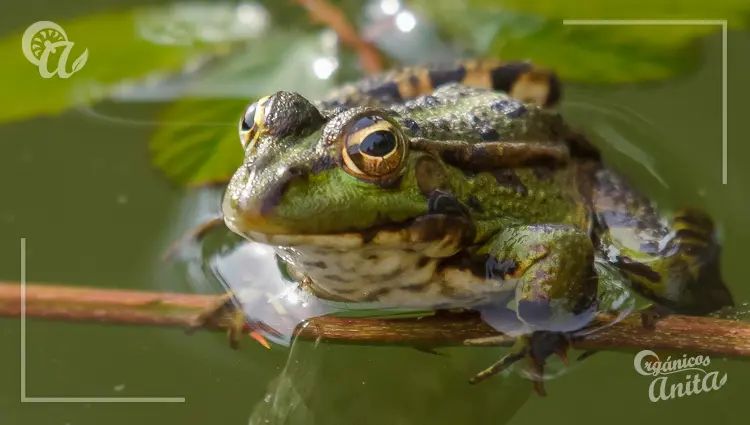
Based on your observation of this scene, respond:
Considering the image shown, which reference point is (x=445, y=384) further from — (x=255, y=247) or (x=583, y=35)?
(x=583, y=35)

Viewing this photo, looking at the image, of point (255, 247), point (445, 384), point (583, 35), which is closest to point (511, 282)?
point (445, 384)

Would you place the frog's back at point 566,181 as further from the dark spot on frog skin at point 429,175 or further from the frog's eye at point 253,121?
the frog's eye at point 253,121

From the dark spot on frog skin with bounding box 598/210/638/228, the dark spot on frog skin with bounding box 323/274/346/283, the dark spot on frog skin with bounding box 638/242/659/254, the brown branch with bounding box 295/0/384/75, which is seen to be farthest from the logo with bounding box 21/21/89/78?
the dark spot on frog skin with bounding box 638/242/659/254

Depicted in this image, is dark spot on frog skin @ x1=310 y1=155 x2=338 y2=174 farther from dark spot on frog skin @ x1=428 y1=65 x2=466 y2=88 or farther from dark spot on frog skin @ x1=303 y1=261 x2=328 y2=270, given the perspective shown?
dark spot on frog skin @ x1=428 y1=65 x2=466 y2=88

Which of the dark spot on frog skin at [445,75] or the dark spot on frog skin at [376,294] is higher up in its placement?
the dark spot on frog skin at [445,75]

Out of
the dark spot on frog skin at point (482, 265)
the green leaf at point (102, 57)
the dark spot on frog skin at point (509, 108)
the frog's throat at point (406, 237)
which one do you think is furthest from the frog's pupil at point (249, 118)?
the green leaf at point (102, 57)

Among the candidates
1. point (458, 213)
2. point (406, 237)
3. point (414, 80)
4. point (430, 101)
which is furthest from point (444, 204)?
point (414, 80)
